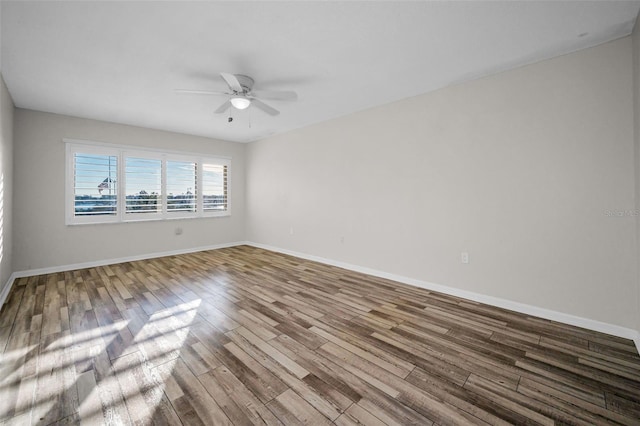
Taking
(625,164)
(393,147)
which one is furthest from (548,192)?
(393,147)

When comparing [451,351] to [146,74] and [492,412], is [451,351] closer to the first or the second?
[492,412]

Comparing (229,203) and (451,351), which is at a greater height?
(229,203)

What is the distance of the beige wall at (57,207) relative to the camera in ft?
13.2

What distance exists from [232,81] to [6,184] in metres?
3.40

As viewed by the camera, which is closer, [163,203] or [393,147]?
[393,147]

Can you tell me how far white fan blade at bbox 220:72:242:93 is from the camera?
2.51 meters

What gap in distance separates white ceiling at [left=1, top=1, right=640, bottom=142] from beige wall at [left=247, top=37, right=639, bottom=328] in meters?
0.31

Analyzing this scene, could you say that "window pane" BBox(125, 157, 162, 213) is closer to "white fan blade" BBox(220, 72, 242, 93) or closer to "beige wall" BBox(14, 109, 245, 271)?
"beige wall" BBox(14, 109, 245, 271)

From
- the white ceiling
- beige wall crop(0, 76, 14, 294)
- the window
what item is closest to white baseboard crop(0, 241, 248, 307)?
beige wall crop(0, 76, 14, 294)

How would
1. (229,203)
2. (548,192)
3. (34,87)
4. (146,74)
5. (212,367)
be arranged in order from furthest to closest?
1. (229,203)
2. (34,87)
3. (146,74)
4. (548,192)
5. (212,367)

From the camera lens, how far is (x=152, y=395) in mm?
1604

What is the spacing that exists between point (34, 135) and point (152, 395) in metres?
4.82

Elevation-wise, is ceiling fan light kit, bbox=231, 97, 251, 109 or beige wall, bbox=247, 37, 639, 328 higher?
ceiling fan light kit, bbox=231, 97, 251, 109

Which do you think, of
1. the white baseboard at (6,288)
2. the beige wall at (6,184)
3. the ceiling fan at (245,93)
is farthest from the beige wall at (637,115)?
the white baseboard at (6,288)
